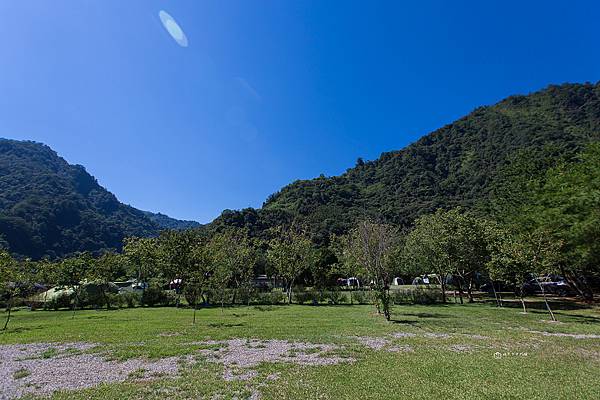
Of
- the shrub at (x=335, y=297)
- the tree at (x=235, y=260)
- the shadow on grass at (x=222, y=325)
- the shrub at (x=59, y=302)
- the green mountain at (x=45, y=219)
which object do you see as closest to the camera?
the shadow on grass at (x=222, y=325)

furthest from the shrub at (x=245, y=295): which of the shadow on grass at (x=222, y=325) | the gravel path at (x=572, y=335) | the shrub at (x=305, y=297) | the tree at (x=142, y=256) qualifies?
the gravel path at (x=572, y=335)

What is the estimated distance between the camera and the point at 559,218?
81.9 ft

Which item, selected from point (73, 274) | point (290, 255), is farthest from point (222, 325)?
point (73, 274)

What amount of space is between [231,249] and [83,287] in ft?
50.7

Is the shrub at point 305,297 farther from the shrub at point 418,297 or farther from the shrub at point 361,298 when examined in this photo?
the shrub at point 418,297

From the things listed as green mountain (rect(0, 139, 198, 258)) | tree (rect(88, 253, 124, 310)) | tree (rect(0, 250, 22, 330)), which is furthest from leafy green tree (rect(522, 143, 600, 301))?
green mountain (rect(0, 139, 198, 258))

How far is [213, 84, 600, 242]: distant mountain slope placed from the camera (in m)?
106

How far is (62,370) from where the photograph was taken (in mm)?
9906

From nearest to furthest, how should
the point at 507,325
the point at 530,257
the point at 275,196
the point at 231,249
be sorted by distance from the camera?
the point at 507,325 → the point at 530,257 → the point at 231,249 → the point at 275,196

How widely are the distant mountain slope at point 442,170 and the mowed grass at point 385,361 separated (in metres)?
78.5

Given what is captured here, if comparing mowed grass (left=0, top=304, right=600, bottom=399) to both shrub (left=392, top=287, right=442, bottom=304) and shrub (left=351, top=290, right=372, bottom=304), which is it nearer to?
shrub (left=392, top=287, right=442, bottom=304)

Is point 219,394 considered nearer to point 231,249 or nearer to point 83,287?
point 231,249

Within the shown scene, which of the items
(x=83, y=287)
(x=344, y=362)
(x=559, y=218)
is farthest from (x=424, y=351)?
(x=83, y=287)

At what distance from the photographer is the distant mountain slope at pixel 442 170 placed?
10606 cm
